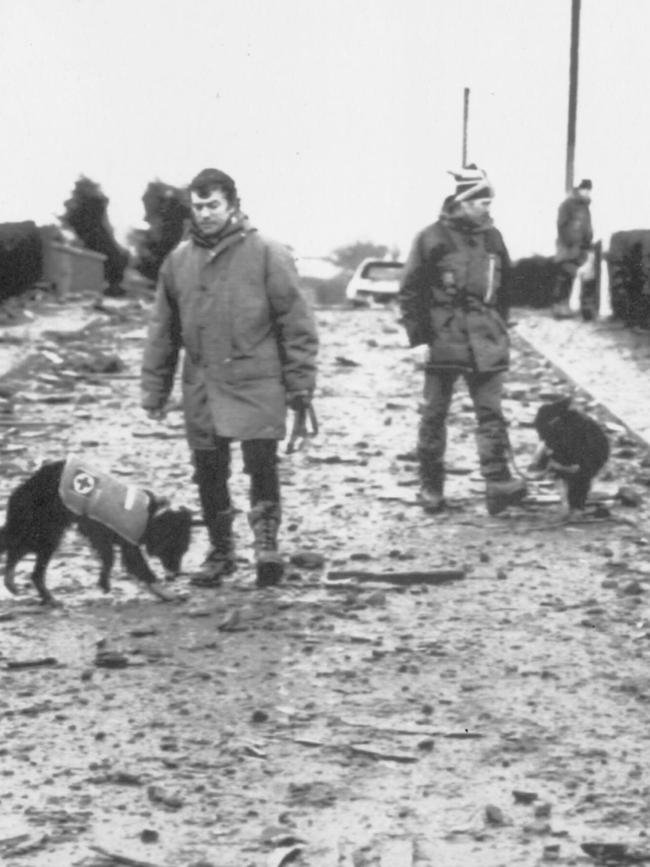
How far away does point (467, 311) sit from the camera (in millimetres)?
12602

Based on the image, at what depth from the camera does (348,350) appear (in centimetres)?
2514

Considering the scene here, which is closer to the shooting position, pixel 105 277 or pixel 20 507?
pixel 20 507

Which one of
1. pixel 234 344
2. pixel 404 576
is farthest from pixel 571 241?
pixel 234 344

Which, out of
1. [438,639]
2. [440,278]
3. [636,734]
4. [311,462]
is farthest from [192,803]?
[311,462]

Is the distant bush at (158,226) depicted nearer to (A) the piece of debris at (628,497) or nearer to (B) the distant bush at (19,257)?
(B) the distant bush at (19,257)

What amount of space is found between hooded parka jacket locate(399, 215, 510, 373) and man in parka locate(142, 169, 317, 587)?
2.52 metres

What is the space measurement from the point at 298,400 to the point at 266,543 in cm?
69

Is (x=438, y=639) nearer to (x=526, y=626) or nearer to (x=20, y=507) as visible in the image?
(x=526, y=626)

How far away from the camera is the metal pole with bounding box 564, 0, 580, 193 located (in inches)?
1858

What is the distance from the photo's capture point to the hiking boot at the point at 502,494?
41.5 feet

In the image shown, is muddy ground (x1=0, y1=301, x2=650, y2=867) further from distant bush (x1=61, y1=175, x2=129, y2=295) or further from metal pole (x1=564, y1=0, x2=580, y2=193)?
distant bush (x1=61, y1=175, x2=129, y2=295)

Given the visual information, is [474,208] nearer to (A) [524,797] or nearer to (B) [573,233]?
(A) [524,797]

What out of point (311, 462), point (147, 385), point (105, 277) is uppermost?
point (147, 385)

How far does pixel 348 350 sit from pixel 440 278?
41.4 ft
